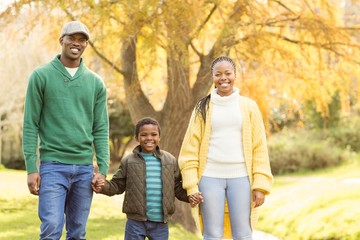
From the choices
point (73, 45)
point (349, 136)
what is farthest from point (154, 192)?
point (349, 136)

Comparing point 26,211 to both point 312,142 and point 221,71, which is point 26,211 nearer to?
point 221,71

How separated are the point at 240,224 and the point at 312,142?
57.8 feet

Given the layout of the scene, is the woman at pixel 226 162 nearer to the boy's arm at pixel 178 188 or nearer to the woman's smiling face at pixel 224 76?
the woman's smiling face at pixel 224 76

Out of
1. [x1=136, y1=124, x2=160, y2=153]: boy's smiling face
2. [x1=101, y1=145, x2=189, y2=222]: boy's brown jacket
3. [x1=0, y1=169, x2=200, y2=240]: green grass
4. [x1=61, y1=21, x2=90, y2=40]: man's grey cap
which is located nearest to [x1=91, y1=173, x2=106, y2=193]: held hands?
[x1=101, y1=145, x2=189, y2=222]: boy's brown jacket

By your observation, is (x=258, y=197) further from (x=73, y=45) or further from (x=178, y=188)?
(x=73, y=45)

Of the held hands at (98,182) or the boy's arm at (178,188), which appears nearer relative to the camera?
the held hands at (98,182)

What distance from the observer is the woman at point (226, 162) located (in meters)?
3.92

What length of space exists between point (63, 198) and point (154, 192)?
0.64 m

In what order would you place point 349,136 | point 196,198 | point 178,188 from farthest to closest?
1. point 349,136
2. point 178,188
3. point 196,198

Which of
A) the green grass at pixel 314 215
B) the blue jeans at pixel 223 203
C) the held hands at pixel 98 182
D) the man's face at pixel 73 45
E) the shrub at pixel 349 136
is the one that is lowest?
the green grass at pixel 314 215

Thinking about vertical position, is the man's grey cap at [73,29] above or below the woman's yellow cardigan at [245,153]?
above

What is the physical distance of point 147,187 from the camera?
13.5 feet

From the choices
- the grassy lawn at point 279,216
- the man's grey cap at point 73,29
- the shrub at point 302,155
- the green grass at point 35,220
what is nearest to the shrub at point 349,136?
the shrub at point 302,155

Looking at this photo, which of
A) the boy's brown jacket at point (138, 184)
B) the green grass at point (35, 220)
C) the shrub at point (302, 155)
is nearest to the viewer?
the boy's brown jacket at point (138, 184)
